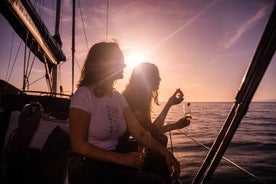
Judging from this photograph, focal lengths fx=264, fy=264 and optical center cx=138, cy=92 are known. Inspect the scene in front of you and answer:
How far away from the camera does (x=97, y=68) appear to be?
216 cm

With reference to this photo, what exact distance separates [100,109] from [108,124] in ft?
0.43

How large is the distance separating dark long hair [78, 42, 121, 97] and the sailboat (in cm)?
79

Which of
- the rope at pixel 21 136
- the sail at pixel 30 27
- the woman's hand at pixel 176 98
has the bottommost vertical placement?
the rope at pixel 21 136

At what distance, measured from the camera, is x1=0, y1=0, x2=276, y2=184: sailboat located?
0.98 meters

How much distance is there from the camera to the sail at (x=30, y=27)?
19.2ft

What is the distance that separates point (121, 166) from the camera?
2.00 m

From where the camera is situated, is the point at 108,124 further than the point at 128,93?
No

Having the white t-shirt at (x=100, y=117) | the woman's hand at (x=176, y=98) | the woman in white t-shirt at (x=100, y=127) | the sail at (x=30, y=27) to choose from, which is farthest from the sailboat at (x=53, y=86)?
the woman's hand at (x=176, y=98)

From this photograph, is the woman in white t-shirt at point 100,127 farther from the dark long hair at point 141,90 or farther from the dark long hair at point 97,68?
A: the dark long hair at point 141,90

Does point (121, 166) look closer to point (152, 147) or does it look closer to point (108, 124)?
point (108, 124)

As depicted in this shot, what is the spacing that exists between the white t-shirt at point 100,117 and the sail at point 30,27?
4438 mm

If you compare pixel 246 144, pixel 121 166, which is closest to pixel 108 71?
pixel 121 166

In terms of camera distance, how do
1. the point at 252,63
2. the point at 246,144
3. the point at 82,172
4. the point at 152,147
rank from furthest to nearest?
the point at 246,144 < the point at 152,147 < the point at 82,172 < the point at 252,63

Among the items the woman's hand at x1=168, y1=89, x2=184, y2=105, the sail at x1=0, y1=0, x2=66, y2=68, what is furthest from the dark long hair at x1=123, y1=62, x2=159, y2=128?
the sail at x1=0, y1=0, x2=66, y2=68
